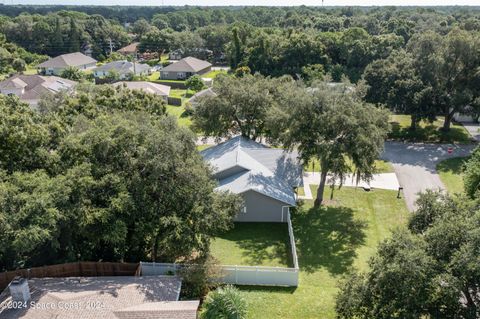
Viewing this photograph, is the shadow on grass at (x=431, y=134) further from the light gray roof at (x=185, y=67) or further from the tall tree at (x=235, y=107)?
the light gray roof at (x=185, y=67)

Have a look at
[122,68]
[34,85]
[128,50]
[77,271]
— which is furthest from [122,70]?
[77,271]

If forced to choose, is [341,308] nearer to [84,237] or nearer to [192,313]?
[192,313]

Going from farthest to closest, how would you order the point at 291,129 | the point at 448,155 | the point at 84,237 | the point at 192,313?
1. the point at 448,155
2. the point at 291,129
3. the point at 84,237
4. the point at 192,313

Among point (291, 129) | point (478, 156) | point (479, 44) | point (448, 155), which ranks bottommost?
point (448, 155)

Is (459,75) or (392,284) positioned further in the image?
(459,75)

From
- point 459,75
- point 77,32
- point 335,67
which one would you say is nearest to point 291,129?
point 459,75

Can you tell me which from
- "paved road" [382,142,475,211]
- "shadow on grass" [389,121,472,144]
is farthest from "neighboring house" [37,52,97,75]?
"paved road" [382,142,475,211]
